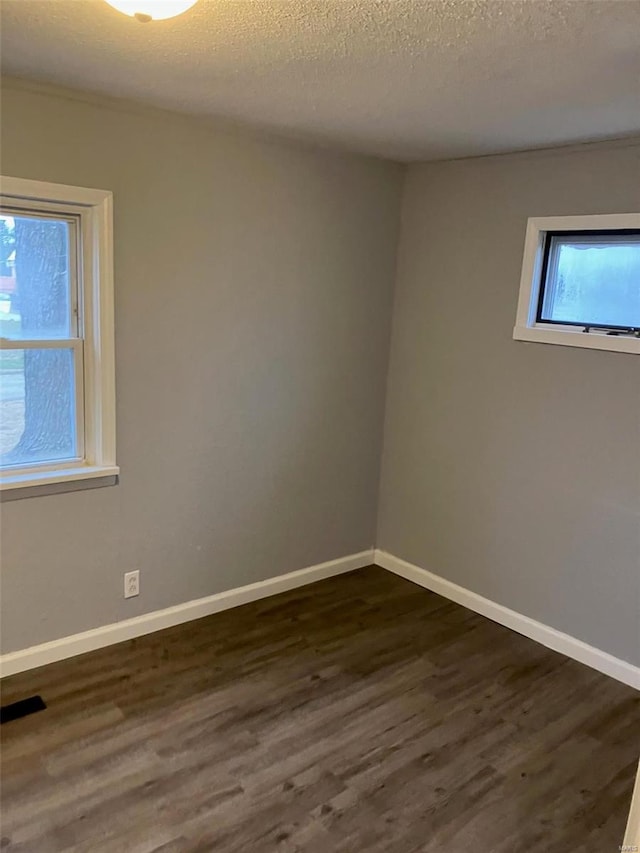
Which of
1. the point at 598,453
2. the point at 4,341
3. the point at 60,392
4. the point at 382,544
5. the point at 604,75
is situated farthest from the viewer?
the point at 382,544

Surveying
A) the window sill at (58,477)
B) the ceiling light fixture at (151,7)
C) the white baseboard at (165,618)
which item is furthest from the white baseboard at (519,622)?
the ceiling light fixture at (151,7)

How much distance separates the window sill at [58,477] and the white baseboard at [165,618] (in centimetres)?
69

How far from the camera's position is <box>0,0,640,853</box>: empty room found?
208cm

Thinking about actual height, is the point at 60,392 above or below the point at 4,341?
below

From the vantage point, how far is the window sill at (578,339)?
9.30 ft

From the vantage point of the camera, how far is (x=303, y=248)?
3.31 metres

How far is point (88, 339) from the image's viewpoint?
9.09ft

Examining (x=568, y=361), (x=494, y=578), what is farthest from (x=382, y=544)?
(x=568, y=361)

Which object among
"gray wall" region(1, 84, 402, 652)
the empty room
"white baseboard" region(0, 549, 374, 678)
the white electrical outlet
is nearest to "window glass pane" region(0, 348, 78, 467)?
the empty room

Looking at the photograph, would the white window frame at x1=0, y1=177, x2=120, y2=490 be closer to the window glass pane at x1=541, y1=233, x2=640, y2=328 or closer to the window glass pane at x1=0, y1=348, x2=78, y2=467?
the window glass pane at x1=0, y1=348, x2=78, y2=467

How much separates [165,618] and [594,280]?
2.51 meters

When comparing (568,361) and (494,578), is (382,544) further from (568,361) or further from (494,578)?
(568,361)

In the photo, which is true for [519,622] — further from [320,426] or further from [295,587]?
[320,426]

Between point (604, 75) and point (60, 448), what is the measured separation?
240 cm
